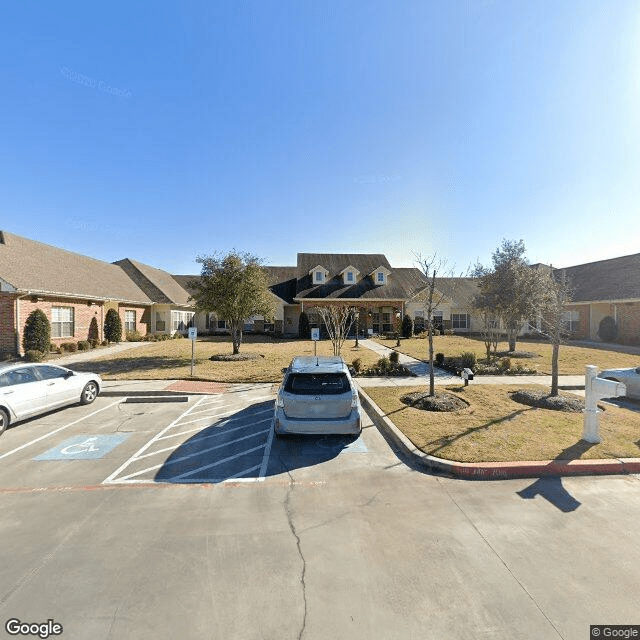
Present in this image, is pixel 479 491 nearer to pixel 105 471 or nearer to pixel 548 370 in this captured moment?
pixel 105 471

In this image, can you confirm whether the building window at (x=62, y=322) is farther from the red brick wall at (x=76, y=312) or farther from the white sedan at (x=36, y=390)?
the white sedan at (x=36, y=390)

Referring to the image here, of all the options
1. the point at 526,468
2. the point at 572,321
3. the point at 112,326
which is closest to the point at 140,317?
the point at 112,326

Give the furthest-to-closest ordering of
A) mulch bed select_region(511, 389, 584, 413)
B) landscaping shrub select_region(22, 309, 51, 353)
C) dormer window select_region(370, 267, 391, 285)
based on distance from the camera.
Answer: dormer window select_region(370, 267, 391, 285)
landscaping shrub select_region(22, 309, 51, 353)
mulch bed select_region(511, 389, 584, 413)

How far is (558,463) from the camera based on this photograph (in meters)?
5.59

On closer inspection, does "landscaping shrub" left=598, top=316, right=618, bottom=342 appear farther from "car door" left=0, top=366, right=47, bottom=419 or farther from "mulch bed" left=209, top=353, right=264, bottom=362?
"car door" left=0, top=366, right=47, bottom=419

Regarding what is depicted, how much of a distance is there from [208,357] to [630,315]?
3004cm

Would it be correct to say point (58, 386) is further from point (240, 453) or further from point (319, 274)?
point (319, 274)

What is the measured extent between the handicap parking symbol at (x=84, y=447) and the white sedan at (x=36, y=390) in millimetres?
1779

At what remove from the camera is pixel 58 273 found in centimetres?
2198

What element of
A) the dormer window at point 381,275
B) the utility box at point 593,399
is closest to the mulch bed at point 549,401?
the utility box at point 593,399

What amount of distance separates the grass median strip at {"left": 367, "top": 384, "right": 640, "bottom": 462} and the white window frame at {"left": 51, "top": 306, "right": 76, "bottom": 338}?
796 inches

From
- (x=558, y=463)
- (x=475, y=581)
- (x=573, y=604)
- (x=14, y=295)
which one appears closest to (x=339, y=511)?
(x=475, y=581)

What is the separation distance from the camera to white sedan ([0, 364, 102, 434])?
24.6 feet

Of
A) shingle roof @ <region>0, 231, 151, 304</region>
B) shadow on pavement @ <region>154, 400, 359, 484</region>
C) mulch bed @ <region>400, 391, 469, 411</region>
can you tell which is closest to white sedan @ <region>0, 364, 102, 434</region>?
shadow on pavement @ <region>154, 400, 359, 484</region>
